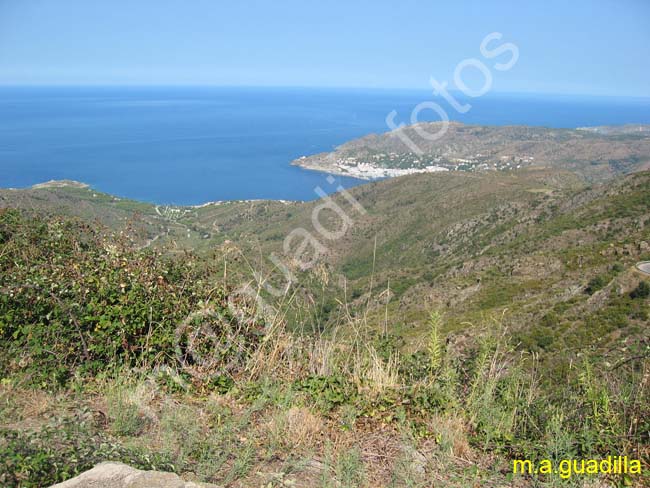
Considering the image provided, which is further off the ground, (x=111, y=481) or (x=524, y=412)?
(x=111, y=481)

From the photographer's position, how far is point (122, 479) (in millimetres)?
1855

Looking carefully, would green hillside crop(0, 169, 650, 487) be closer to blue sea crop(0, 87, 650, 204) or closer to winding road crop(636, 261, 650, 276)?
winding road crop(636, 261, 650, 276)

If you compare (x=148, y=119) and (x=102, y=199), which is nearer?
(x=102, y=199)

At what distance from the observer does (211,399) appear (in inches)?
113

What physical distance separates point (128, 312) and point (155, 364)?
1.34ft

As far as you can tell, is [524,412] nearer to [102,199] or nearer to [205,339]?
[205,339]

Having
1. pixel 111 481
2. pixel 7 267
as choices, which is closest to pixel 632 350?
pixel 111 481

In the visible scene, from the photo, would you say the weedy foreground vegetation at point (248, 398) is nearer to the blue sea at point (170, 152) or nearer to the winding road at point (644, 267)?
the winding road at point (644, 267)

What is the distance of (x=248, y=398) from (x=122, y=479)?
1124 millimetres

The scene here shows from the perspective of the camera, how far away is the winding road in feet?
64.4

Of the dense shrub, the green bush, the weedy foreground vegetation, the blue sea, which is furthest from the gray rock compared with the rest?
the blue sea

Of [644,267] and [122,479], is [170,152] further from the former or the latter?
[122,479]

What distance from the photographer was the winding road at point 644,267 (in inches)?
773

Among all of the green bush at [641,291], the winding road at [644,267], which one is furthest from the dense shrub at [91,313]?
the winding road at [644,267]
